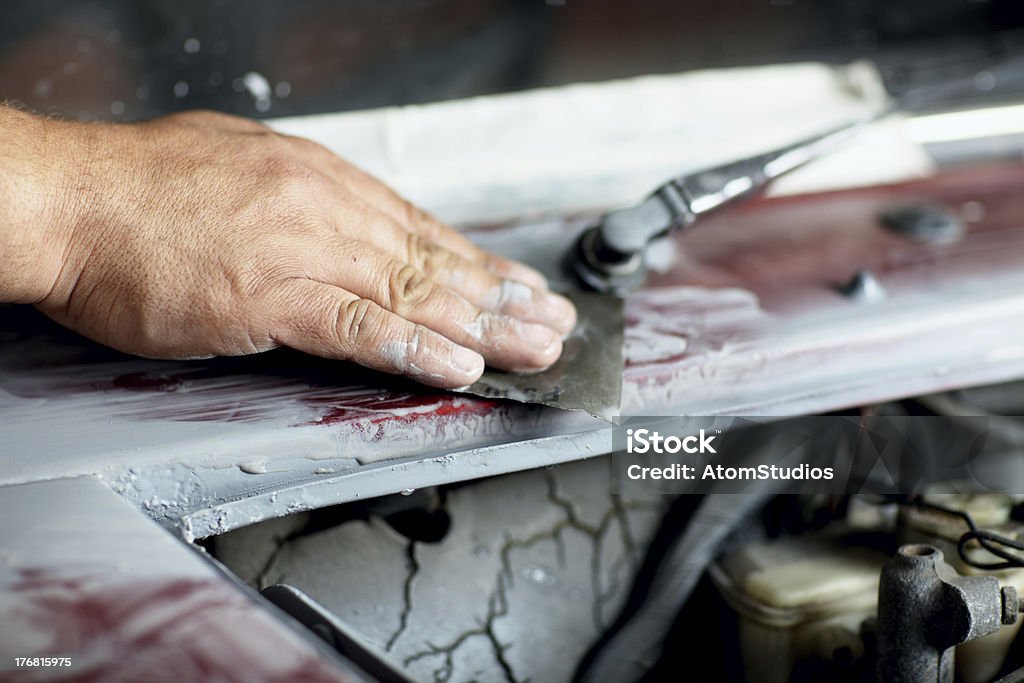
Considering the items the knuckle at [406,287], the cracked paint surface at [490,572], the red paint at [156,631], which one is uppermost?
the knuckle at [406,287]

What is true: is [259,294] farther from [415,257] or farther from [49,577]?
[49,577]

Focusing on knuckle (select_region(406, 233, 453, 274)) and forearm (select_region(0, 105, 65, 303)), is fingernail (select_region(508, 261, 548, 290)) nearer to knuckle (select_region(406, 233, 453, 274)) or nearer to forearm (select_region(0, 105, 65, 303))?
knuckle (select_region(406, 233, 453, 274))

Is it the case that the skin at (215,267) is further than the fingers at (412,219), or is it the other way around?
the fingers at (412,219)

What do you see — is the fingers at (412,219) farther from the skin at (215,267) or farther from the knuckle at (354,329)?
the knuckle at (354,329)

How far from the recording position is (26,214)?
81 centimetres

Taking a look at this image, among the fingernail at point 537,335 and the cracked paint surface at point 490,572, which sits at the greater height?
the fingernail at point 537,335

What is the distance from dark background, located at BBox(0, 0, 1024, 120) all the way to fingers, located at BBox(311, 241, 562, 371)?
40cm

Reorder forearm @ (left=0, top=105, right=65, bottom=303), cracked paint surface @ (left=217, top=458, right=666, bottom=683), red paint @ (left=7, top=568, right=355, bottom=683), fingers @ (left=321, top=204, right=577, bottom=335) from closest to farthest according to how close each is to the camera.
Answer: red paint @ (left=7, top=568, right=355, bottom=683) < forearm @ (left=0, top=105, right=65, bottom=303) < fingers @ (left=321, top=204, right=577, bottom=335) < cracked paint surface @ (left=217, top=458, right=666, bottom=683)

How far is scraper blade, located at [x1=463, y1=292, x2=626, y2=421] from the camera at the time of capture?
84cm

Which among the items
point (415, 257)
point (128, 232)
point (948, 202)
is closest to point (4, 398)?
point (128, 232)

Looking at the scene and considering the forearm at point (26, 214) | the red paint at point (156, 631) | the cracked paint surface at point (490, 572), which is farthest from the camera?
the cracked paint surface at point (490, 572)

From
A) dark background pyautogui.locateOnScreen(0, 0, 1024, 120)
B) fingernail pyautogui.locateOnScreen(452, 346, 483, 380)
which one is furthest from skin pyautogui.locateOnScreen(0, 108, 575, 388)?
dark background pyautogui.locateOnScreen(0, 0, 1024, 120)

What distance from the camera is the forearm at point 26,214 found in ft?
2.63

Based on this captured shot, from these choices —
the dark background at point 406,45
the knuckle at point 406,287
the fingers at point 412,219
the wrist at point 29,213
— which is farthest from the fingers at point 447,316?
the dark background at point 406,45
